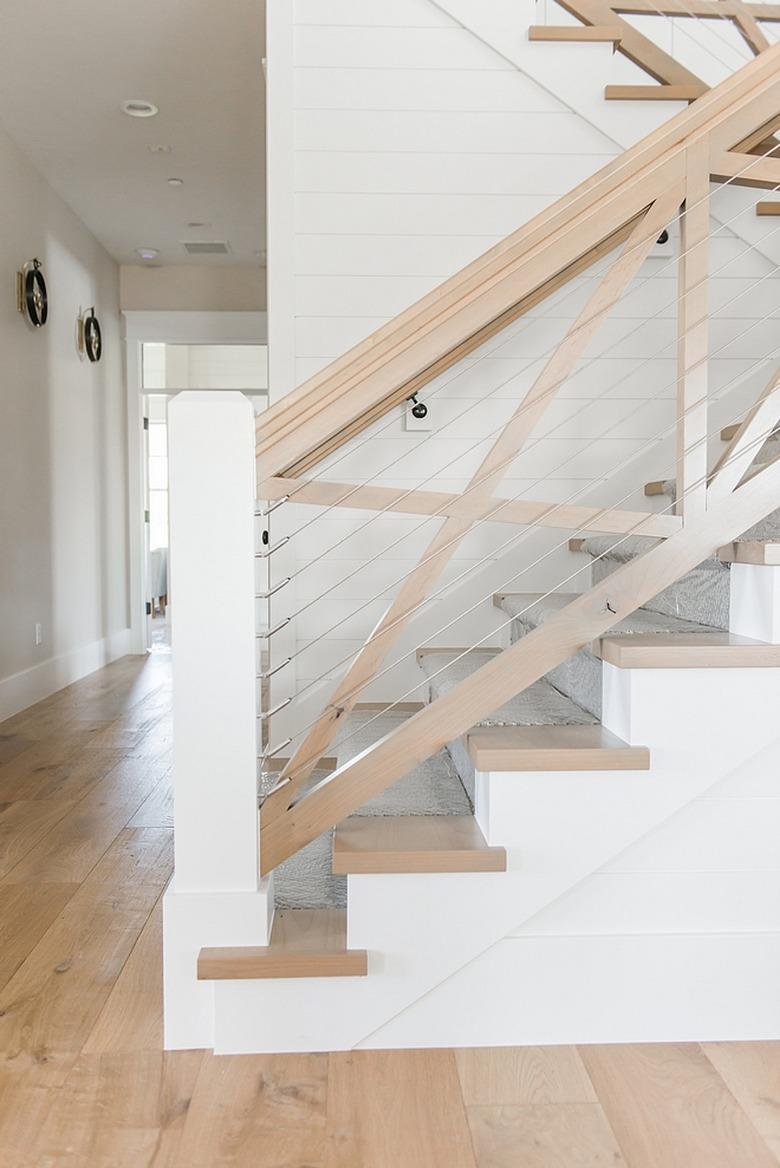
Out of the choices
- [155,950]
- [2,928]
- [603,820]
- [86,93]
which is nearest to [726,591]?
[603,820]

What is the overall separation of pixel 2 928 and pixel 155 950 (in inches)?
13.9

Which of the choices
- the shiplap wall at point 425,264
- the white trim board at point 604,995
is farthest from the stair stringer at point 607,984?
the shiplap wall at point 425,264

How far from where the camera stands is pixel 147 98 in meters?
4.38

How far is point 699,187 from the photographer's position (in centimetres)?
167

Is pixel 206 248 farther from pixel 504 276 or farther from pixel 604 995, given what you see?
pixel 604 995

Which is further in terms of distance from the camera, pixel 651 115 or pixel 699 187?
pixel 651 115

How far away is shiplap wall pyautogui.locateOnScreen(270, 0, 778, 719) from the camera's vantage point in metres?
3.12

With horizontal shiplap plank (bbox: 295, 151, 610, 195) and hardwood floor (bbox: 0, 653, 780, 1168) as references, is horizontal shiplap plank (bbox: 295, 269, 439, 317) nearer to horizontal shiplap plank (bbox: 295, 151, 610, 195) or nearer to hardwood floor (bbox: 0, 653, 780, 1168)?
horizontal shiplap plank (bbox: 295, 151, 610, 195)

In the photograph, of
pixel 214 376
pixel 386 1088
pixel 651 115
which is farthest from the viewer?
pixel 214 376

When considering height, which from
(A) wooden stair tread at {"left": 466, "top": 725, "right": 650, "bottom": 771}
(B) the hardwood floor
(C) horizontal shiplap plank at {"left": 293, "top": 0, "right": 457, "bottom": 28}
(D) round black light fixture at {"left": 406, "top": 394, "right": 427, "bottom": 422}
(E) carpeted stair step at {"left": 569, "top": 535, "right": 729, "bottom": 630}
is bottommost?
(B) the hardwood floor

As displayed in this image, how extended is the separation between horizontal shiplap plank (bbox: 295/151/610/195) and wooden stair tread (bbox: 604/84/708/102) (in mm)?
178

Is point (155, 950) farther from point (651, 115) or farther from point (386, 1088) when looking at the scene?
point (651, 115)

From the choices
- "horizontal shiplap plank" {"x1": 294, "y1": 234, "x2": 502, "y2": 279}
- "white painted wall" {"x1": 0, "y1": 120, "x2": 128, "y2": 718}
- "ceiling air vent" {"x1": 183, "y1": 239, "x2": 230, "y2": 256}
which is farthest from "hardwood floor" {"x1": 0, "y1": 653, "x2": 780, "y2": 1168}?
"ceiling air vent" {"x1": 183, "y1": 239, "x2": 230, "y2": 256}

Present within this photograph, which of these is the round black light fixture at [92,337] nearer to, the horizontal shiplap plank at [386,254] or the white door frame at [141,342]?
the white door frame at [141,342]
